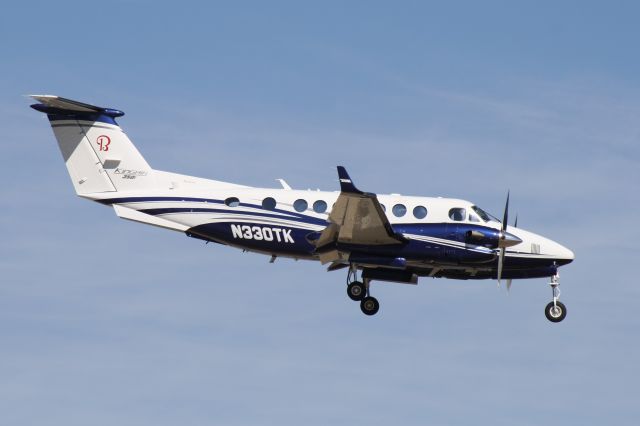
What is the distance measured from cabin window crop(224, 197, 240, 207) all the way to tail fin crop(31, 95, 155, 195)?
279 centimetres

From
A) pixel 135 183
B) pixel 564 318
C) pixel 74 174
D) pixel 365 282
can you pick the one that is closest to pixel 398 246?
pixel 365 282

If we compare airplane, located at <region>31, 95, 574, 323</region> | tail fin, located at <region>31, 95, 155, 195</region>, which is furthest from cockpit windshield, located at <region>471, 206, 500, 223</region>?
tail fin, located at <region>31, 95, 155, 195</region>

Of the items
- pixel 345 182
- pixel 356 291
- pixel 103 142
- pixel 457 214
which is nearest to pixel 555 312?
pixel 457 214

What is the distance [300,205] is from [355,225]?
7.71 feet

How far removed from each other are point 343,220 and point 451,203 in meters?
3.95

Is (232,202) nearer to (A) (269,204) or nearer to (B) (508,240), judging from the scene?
(A) (269,204)

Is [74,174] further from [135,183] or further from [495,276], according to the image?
[495,276]

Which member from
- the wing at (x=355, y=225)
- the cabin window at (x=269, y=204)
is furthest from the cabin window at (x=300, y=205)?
the wing at (x=355, y=225)

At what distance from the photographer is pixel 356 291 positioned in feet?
99.2

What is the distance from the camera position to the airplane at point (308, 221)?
2916cm

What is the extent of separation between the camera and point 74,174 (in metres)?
31.2

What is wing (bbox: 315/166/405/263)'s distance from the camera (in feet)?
86.4

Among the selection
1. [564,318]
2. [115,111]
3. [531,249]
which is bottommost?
[564,318]

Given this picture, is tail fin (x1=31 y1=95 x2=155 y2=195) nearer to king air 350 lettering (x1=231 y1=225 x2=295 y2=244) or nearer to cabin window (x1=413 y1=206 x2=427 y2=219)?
king air 350 lettering (x1=231 y1=225 x2=295 y2=244)
